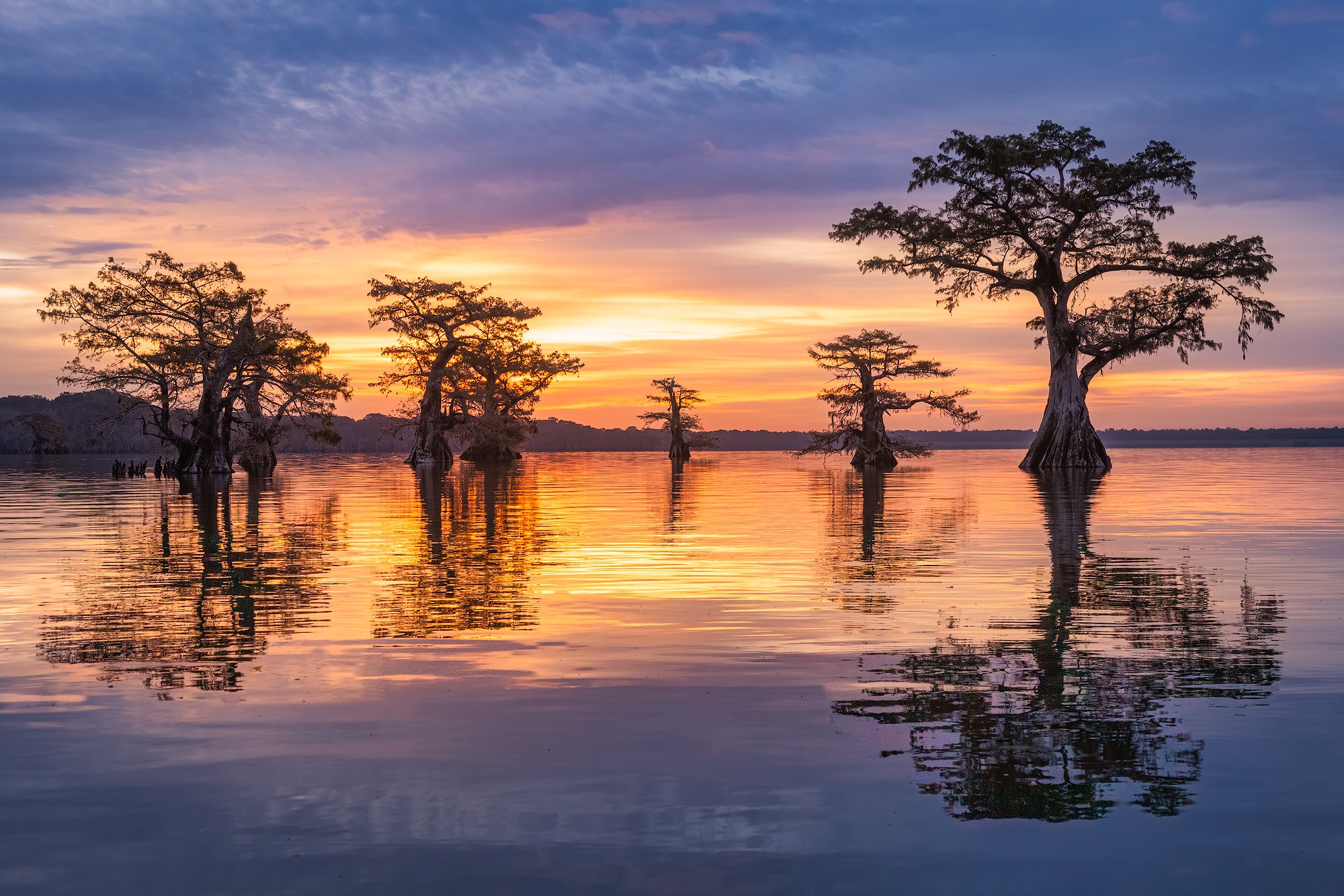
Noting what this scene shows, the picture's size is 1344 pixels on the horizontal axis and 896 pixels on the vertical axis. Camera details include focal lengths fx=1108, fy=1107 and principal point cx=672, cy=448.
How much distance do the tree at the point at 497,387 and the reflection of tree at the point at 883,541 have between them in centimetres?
4602

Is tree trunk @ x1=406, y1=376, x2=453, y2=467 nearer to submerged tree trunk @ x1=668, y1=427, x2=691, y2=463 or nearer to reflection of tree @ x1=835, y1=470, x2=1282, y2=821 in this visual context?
submerged tree trunk @ x1=668, y1=427, x2=691, y2=463

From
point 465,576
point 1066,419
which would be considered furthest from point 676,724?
point 1066,419

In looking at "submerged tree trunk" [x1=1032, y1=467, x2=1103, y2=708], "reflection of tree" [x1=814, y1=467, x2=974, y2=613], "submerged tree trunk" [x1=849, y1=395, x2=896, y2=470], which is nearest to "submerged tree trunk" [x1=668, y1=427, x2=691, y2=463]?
"submerged tree trunk" [x1=849, y1=395, x2=896, y2=470]

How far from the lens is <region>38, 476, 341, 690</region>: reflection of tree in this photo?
870cm

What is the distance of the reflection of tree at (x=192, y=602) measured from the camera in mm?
8703

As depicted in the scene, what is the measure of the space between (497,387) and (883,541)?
6683 centimetres

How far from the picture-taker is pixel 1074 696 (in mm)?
7125

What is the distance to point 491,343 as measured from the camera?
7988 cm

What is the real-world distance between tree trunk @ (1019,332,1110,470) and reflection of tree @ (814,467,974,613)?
20494 mm

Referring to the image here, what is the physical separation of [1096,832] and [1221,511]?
2279 centimetres

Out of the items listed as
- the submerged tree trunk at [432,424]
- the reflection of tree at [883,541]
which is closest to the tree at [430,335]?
the submerged tree trunk at [432,424]

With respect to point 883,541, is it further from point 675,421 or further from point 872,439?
point 675,421

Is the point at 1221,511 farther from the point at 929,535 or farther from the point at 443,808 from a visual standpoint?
the point at 443,808

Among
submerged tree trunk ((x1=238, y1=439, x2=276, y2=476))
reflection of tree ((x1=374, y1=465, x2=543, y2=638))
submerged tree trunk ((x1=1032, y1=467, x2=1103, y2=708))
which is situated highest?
submerged tree trunk ((x1=238, y1=439, x2=276, y2=476))
